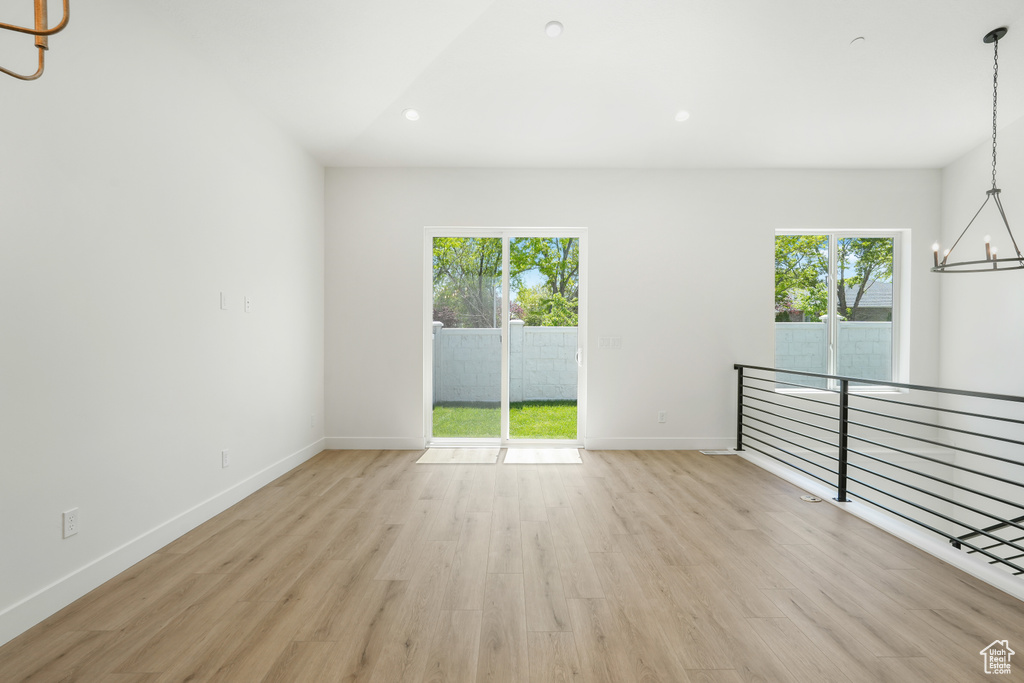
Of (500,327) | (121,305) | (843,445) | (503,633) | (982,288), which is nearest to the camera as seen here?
(503,633)

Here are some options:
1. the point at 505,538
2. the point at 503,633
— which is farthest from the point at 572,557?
the point at 503,633

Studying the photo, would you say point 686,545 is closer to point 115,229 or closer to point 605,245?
point 605,245

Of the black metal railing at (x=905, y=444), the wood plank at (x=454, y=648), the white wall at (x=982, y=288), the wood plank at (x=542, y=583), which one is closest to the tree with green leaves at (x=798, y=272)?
the black metal railing at (x=905, y=444)

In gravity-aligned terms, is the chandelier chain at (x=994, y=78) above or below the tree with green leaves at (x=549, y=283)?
above

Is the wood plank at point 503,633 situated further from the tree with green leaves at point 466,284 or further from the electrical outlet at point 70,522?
the tree with green leaves at point 466,284

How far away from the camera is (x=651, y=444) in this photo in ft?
15.6

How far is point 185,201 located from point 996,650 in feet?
13.8

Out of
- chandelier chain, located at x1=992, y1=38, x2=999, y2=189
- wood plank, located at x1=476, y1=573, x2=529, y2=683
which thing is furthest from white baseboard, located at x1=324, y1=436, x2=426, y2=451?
chandelier chain, located at x1=992, y1=38, x2=999, y2=189

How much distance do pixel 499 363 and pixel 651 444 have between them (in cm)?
173

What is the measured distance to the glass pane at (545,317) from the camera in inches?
193

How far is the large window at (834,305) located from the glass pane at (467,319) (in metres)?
2.90

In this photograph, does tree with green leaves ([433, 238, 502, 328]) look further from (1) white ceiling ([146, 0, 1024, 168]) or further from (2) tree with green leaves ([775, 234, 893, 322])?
(2) tree with green leaves ([775, 234, 893, 322])

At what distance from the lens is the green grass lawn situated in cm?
492

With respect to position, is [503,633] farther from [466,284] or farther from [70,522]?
[466,284]
